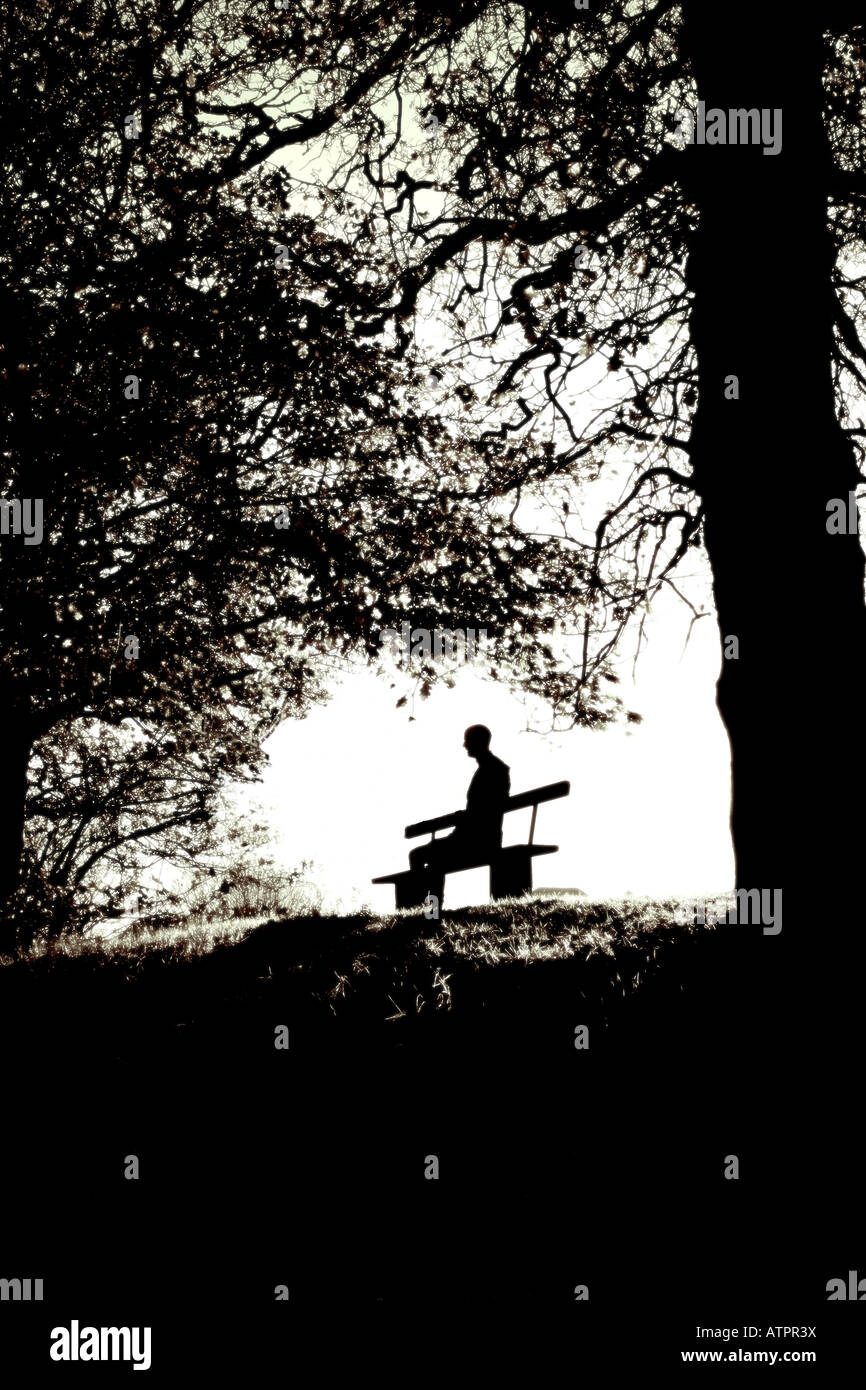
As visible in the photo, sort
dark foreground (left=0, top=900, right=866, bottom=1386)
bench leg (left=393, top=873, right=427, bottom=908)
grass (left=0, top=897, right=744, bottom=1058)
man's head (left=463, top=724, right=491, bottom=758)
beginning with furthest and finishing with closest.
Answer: bench leg (left=393, top=873, right=427, bottom=908) → man's head (left=463, top=724, right=491, bottom=758) → grass (left=0, top=897, right=744, bottom=1058) → dark foreground (left=0, top=900, right=866, bottom=1386)

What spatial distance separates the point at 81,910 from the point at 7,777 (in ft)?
16.6

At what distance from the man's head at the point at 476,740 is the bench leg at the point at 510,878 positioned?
109cm

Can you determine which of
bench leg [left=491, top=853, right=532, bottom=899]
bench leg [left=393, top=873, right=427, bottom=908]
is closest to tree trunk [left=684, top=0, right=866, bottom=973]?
bench leg [left=491, top=853, right=532, bottom=899]

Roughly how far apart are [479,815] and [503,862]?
586 millimetres

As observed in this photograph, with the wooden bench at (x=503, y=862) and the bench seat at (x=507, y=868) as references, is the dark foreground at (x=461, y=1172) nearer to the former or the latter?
the wooden bench at (x=503, y=862)

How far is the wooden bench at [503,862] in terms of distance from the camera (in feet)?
28.5

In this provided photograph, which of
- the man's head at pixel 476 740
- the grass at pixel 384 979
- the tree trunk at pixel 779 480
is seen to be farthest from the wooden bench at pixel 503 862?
the tree trunk at pixel 779 480

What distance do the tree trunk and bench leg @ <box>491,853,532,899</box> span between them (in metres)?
4.98

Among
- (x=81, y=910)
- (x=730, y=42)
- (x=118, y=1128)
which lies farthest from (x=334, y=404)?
(x=81, y=910)

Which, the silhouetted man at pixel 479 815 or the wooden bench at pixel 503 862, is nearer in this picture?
the wooden bench at pixel 503 862

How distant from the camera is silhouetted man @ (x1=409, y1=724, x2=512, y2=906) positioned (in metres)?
9.13

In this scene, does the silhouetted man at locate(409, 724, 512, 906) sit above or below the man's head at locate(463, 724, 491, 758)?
below

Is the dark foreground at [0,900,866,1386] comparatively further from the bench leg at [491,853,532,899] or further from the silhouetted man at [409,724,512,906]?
the bench leg at [491,853,532,899]
